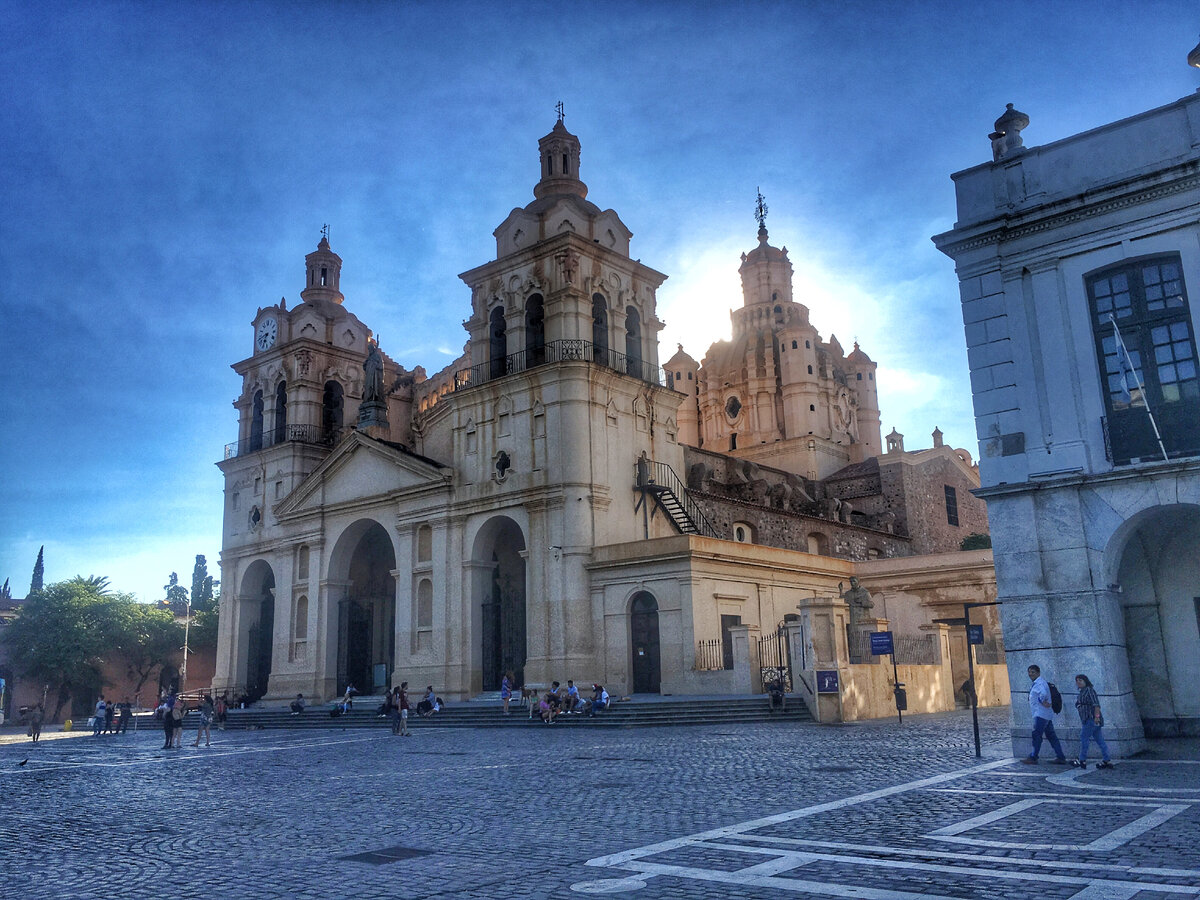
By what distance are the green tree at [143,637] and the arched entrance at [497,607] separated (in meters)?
36.3

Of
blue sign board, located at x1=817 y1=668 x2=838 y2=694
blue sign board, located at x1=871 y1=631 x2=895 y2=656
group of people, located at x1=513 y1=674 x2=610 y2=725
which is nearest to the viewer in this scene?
blue sign board, located at x1=871 y1=631 x2=895 y2=656

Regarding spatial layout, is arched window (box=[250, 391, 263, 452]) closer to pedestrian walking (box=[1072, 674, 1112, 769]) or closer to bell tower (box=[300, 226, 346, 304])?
bell tower (box=[300, 226, 346, 304])

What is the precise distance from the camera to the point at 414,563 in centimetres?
3794

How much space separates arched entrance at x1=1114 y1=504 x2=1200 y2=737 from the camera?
1516 cm

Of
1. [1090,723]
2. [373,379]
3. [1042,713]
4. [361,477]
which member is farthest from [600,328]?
[1090,723]

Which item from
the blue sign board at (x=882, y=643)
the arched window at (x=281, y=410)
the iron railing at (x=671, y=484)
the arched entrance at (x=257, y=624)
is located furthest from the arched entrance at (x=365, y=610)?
the blue sign board at (x=882, y=643)

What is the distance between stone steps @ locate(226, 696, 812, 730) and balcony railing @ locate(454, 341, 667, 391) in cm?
1226

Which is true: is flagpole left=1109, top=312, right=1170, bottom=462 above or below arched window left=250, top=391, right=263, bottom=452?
below

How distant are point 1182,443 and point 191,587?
3388 inches

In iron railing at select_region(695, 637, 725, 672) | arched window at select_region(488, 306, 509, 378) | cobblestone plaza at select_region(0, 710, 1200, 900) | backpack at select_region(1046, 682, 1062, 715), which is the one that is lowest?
cobblestone plaza at select_region(0, 710, 1200, 900)

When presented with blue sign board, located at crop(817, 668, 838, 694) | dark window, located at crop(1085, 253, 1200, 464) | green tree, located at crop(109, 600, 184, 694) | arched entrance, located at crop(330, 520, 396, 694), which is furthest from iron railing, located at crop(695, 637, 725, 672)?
green tree, located at crop(109, 600, 184, 694)

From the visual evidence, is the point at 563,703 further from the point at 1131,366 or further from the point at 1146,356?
the point at 1146,356

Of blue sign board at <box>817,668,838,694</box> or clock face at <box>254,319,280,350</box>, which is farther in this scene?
clock face at <box>254,319,280,350</box>

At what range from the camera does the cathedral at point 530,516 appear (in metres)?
33.0
